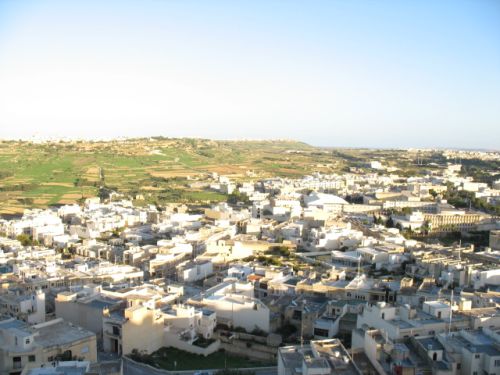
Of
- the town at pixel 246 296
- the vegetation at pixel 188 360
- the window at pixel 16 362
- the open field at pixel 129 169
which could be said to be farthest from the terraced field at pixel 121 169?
the window at pixel 16 362

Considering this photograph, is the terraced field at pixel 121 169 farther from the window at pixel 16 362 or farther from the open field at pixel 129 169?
the window at pixel 16 362

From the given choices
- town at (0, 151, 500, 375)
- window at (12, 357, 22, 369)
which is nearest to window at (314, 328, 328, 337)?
town at (0, 151, 500, 375)

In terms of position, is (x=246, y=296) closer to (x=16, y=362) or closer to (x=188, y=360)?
(x=188, y=360)

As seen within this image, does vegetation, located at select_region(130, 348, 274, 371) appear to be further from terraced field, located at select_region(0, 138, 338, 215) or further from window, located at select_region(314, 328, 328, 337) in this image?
terraced field, located at select_region(0, 138, 338, 215)

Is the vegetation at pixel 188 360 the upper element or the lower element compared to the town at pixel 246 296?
lower

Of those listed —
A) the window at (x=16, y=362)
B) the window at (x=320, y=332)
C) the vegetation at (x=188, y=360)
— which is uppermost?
the window at (x=16, y=362)

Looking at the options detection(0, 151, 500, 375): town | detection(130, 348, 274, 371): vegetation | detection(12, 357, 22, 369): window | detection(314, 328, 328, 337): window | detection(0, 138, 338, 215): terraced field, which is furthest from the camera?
detection(0, 138, 338, 215): terraced field

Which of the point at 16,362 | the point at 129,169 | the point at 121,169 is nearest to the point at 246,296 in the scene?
the point at 16,362

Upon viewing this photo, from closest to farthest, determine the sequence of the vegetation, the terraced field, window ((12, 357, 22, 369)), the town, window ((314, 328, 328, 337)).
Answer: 1. the town
2. window ((12, 357, 22, 369))
3. the vegetation
4. window ((314, 328, 328, 337))
5. the terraced field

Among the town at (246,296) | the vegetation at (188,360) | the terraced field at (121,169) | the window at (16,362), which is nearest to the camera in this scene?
the town at (246,296)
